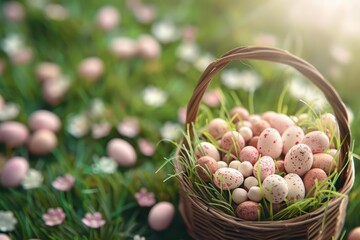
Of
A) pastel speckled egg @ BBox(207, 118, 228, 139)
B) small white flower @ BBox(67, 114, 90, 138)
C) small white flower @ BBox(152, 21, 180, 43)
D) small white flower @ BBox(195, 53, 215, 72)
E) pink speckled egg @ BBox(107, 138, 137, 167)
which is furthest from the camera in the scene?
small white flower @ BBox(152, 21, 180, 43)

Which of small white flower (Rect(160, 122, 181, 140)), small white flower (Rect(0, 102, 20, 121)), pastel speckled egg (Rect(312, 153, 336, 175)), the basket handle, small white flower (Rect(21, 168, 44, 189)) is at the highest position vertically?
the basket handle

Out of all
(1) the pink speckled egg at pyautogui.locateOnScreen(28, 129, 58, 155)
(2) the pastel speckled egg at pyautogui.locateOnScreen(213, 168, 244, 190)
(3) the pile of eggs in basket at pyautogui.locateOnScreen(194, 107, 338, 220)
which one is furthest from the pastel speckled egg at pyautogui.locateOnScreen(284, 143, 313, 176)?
(1) the pink speckled egg at pyautogui.locateOnScreen(28, 129, 58, 155)

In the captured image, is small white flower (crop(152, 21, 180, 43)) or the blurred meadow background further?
small white flower (crop(152, 21, 180, 43))

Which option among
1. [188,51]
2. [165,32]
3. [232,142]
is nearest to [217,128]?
[232,142]

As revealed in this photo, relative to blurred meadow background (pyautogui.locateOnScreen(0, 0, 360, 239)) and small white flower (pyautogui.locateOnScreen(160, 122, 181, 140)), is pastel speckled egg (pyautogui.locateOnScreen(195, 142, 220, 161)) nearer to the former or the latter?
blurred meadow background (pyautogui.locateOnScreen(0, 0, 360, 239))

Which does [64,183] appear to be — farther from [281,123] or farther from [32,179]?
[281,123]

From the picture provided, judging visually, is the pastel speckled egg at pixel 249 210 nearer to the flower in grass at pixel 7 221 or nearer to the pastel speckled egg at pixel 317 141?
the pastel speckled egg at pixel 317 141
